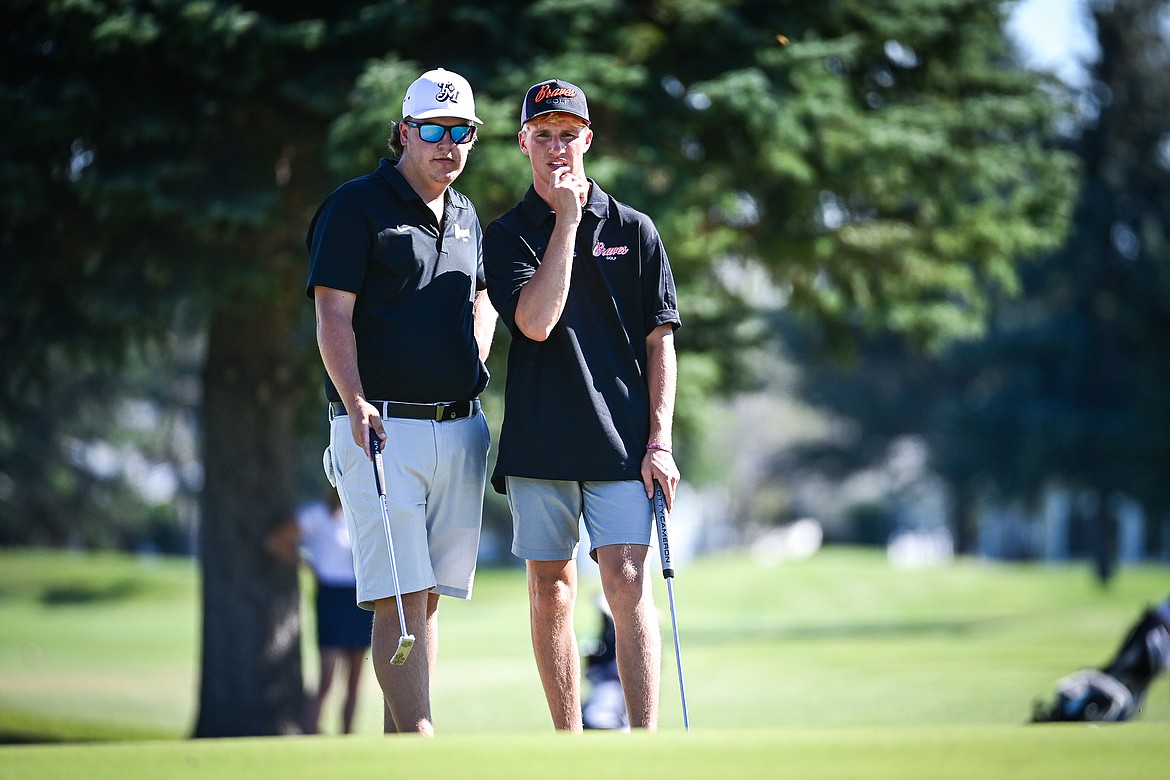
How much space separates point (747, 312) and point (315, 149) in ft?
16.8

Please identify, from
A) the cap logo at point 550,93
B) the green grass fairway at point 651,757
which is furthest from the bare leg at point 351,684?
the green grass fairway at point 651,757

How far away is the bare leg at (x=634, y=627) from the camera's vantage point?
503cm

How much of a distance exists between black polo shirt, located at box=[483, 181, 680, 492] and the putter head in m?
0.70

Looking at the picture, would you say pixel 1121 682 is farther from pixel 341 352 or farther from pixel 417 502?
pixel 341 352

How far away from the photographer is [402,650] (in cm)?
492

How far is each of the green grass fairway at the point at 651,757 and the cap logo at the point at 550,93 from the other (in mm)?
2276

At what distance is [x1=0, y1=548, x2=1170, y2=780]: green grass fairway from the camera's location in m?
3.69

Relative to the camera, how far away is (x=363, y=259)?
201 inches

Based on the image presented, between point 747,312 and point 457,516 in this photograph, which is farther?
point 747,312

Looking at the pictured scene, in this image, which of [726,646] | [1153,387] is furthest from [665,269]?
[1153,387]

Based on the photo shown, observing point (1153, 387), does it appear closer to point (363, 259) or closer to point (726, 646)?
point (726, 646)

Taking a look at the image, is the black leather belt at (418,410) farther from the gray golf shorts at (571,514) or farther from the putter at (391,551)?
the gray golf shorts at (571,514)

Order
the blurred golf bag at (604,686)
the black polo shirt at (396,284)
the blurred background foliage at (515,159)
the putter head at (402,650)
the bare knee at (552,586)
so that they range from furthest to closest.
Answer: the blurred background foliage at (515,159) → the blurred golf bag at (604,686) → the bare knee at (552,586) → the black polo shirt at (396,284) → the putter head at (402,650)

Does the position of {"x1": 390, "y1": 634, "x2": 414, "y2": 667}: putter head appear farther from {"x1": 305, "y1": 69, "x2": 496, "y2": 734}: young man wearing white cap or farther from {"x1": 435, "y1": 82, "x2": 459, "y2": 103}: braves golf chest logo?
{"x1": 435, "y1": 82, "x2": 459, "y2": 103}: braves golf chest logo
